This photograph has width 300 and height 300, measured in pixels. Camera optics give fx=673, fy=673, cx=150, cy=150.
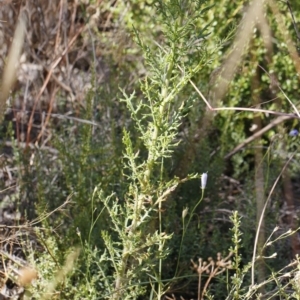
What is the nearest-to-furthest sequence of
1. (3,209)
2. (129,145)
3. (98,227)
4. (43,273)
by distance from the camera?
(129,145) → (43,273) → (98,227) → (3,209)

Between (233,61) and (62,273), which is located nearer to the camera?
(62,273)

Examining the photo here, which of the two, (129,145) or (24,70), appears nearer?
(129,145)

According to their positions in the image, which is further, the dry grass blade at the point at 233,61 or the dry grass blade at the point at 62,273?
the dry grass blade at the point at 233,61

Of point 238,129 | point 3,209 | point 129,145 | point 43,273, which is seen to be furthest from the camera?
point 238,129

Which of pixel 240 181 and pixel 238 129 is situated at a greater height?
pixel 238 129

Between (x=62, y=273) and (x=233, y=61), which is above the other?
(x=233, y=61)

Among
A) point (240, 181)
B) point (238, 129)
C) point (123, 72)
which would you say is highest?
point (123, 72)

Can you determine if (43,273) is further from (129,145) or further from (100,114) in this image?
(100,114)

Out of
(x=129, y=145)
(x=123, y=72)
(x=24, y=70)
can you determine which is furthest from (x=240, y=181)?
(x=129, y=145)

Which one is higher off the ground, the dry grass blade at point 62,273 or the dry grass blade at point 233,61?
the dry grass blade at point 233,61

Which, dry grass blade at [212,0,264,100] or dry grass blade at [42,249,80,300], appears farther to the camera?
dry grass blade at [212,0,264,100]

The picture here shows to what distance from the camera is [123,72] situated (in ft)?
10.8

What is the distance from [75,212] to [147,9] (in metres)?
1.39

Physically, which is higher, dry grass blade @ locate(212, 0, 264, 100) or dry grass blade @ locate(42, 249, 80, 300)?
dry grass blade @ locate(212, 0, 264, 100)
